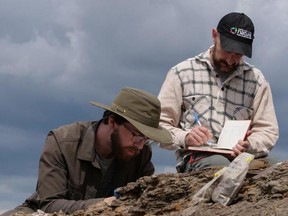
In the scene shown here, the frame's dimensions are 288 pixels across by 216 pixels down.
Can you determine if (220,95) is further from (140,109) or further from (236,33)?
(140,109)

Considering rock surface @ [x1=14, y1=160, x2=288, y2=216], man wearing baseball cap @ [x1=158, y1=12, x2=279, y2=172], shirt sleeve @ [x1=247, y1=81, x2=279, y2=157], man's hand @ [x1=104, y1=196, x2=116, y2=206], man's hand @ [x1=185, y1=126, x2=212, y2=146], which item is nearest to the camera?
rock surface @ [x1=14, y1=160, x2=288, y2=216]

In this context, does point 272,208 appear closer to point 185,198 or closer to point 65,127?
point 185,198

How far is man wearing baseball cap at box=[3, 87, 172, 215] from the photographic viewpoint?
247 inches

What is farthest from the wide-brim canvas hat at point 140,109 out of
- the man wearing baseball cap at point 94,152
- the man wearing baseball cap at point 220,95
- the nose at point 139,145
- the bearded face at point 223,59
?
the bearded face at point 223,59

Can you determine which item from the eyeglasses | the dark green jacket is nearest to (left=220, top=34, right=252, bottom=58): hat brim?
the eyeglasses

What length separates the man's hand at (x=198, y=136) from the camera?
21.8ft

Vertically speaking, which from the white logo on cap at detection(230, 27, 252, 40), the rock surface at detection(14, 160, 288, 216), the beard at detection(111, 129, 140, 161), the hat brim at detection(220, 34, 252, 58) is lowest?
the rock surface at detection(14, 160, 288, 216)

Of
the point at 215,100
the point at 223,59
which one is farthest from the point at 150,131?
the point at 223,59

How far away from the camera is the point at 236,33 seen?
7.23 meters

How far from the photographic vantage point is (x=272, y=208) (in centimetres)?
478

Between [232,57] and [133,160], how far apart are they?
1.49 meters

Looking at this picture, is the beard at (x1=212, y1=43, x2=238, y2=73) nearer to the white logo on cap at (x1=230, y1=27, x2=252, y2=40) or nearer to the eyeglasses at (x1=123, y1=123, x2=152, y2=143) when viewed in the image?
the white logo on cap at (x1=230, y1=27, x2=252, y2=40)

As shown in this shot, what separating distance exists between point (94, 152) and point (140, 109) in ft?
1.94

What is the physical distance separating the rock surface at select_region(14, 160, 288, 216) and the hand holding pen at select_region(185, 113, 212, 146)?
1.66 ft
